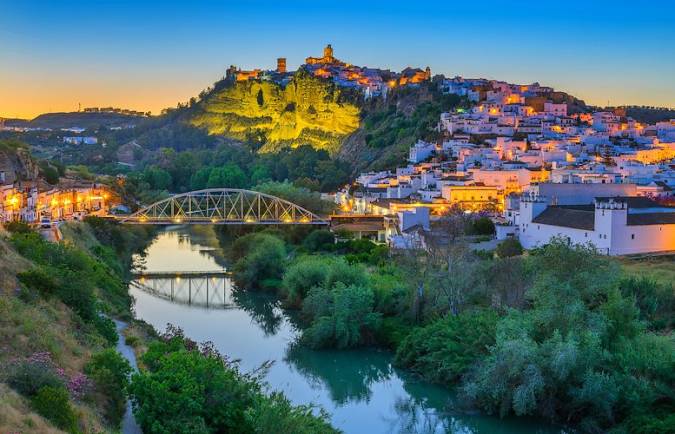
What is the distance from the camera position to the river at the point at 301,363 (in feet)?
53.8

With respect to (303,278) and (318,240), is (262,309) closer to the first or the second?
(303,278)

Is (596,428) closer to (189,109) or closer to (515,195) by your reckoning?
(515,195)

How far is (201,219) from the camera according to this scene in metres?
38.8

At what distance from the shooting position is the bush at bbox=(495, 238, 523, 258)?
29.7m

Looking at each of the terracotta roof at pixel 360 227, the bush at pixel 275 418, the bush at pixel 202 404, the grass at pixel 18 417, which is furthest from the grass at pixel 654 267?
the grass at pixel 18 417

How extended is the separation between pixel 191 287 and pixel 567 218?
48.9 ft

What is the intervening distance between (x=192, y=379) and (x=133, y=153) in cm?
9363

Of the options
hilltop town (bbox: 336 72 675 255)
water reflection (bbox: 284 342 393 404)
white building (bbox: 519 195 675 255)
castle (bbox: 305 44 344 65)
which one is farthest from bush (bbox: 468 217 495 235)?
castle (bbox: 305 44 344 65)

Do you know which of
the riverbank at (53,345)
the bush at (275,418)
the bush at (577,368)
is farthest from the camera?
the bush at (577,368)

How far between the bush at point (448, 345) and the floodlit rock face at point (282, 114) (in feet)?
207

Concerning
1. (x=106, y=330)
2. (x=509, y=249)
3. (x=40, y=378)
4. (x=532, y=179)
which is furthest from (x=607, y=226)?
(x=40, y=378)

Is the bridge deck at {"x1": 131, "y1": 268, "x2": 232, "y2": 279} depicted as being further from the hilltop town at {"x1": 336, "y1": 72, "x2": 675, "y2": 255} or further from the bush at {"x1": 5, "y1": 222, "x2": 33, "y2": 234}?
the hilltop town at {"x1": 336, "y1": 72, "x2": 675, "y2": 255}

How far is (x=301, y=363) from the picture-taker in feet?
67.7

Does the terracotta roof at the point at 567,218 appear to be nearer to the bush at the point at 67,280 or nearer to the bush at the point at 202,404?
the bush at the point at 67,280
